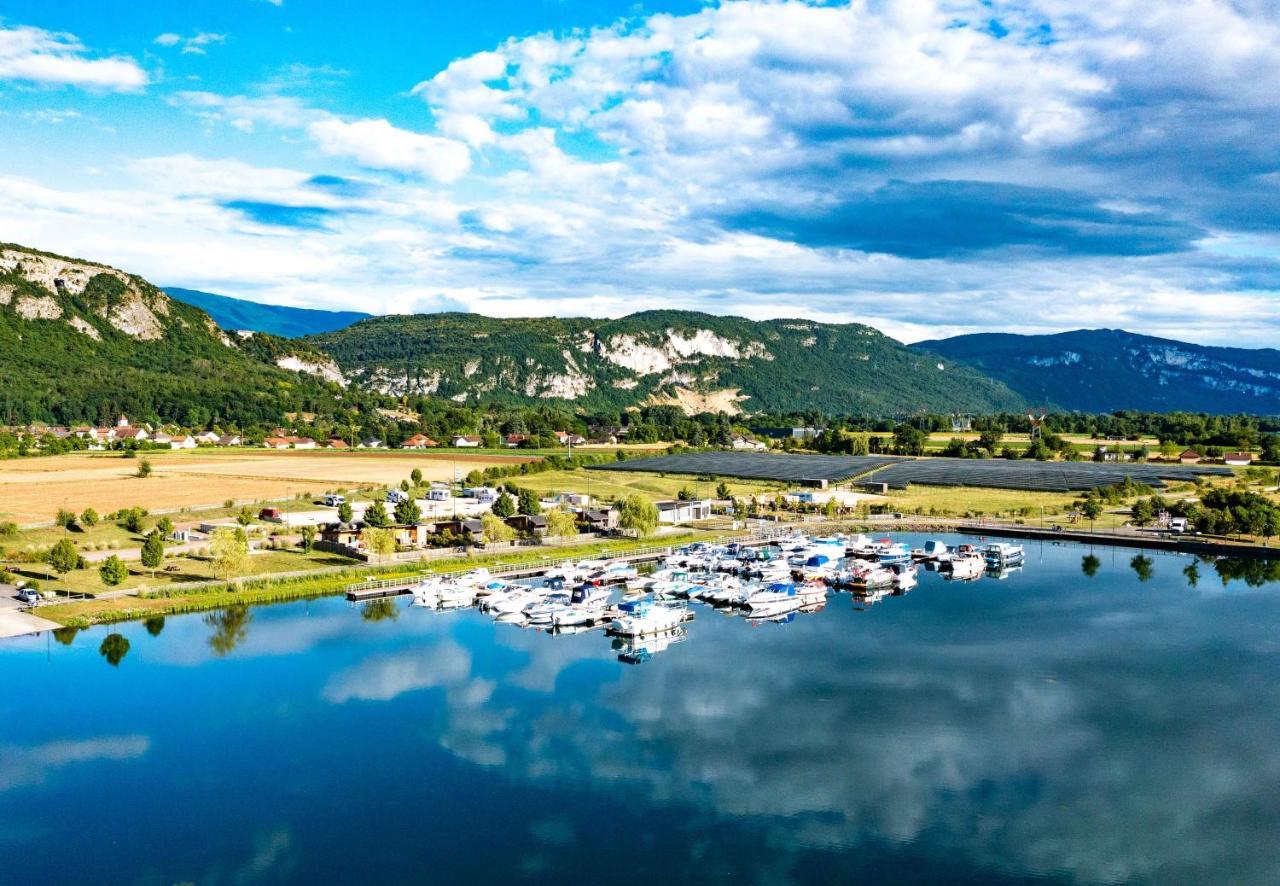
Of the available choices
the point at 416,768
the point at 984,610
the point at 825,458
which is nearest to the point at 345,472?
the point at 825,458

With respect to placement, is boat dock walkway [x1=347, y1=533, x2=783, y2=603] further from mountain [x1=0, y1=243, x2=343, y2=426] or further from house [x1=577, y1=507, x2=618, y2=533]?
mountain [x1=0, y1=243, x2=343, y2=426]

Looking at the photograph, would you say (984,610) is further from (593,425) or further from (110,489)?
(593,425)

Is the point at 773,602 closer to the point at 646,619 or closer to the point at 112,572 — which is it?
the point at 646,619

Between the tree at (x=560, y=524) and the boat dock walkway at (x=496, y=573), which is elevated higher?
the tree at (x=560, y=524)

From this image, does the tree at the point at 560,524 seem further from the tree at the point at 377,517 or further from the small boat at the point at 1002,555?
the small boat at the point at 1002,555

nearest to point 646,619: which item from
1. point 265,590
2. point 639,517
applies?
point 265,590

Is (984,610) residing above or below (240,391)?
below

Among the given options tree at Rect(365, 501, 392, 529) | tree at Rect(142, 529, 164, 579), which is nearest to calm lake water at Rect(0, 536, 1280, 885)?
tree at Rect(142, 529, 164, 579)

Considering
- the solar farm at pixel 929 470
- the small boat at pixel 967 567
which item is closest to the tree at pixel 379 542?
the small boat at pixel 967 567
